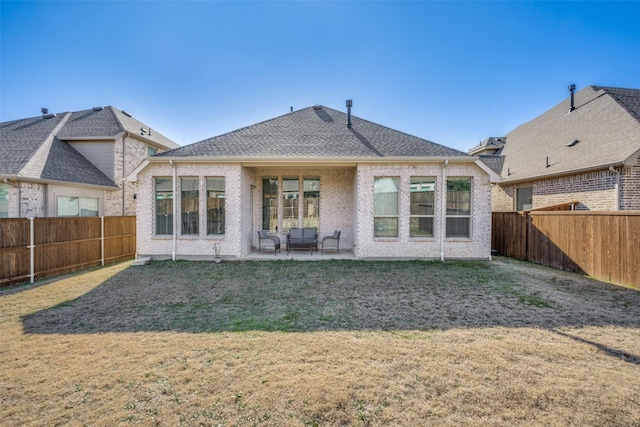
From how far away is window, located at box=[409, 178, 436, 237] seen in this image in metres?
9.81

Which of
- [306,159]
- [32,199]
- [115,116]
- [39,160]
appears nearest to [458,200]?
[306,159]

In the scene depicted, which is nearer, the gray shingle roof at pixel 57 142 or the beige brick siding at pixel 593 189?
the beige brick siding at pixel 593 189

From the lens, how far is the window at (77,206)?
11.6m

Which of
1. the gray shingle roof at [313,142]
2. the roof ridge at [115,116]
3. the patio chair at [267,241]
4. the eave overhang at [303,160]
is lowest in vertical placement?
the patio chair at [267,241]

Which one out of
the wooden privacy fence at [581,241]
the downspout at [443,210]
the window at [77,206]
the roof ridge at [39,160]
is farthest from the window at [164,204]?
the wooden privacy fence at [581,241]

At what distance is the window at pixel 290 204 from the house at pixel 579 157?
8715mm

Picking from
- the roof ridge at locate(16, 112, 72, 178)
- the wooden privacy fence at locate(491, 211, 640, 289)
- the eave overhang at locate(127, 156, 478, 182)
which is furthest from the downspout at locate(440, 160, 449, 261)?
the roof ridge at locate(16, 112, 72, 178)

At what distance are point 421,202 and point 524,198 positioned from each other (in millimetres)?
7432

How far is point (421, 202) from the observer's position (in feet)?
32.2

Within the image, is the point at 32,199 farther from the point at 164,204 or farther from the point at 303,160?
the point at 303,160

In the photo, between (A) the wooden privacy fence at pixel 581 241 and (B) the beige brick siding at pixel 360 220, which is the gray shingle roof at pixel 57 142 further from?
(A) the wooden privacy fence at pixel 581 241

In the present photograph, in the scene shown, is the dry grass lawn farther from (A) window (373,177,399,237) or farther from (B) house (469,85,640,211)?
(B) house (469,85,640,211)

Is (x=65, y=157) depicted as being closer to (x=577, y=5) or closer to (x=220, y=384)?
(x=220, y=384)

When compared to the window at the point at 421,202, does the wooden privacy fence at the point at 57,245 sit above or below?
below
